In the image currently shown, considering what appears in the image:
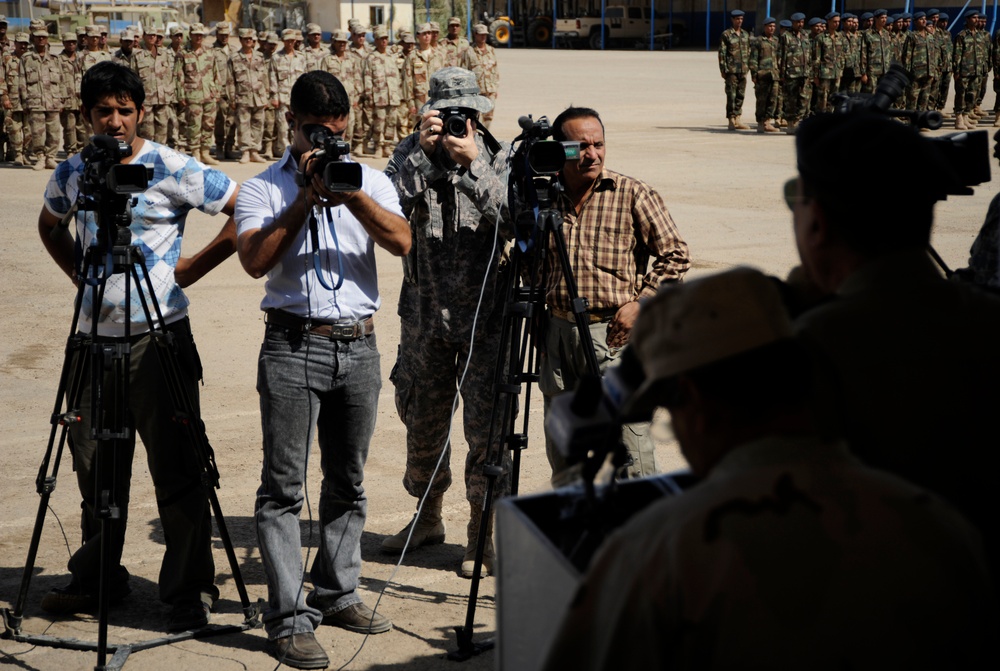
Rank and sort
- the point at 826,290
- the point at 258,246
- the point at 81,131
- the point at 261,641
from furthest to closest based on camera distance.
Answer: the point at 81,131 → the point at 261,641 → the point at 258,246 → the point at 826,290

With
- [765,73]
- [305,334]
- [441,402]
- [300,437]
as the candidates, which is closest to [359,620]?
[300,437]

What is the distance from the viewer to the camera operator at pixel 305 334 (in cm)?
419

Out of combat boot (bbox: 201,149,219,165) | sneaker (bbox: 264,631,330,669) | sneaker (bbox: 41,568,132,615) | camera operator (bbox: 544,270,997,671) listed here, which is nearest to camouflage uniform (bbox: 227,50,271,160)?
combat boot (bbox: 201,149,219,165)

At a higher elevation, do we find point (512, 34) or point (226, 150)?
point (512, 34)

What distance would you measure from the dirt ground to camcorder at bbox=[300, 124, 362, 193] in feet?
5.94

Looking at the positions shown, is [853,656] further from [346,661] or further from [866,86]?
[866,86]

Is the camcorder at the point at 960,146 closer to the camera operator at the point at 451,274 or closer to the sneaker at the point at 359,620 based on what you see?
the camera operator at the point at 451,274

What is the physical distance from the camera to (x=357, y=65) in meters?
21.2

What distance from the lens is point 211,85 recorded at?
19.7 metres

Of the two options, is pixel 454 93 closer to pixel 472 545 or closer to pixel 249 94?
pixel 472 545

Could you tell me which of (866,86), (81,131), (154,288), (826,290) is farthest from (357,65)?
(826,290)

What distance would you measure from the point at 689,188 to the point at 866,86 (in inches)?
435

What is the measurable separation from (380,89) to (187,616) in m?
17.3

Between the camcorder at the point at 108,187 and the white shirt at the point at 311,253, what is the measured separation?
0.44 m
